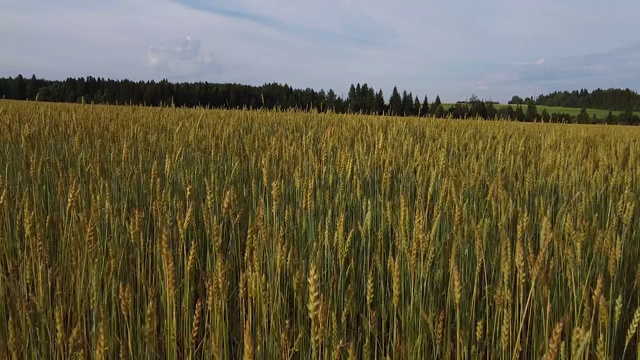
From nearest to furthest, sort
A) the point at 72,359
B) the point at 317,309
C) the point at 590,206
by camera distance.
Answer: the point at 317,309 < the point at 72,359 < the point at 590,206

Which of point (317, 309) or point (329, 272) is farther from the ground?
point (317, 309)

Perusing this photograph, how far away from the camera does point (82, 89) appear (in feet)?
93.2

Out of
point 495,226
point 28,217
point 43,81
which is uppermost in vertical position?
point 43,81

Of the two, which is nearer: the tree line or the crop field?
the crop field

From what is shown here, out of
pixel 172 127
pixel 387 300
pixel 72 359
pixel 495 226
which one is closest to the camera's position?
pixel 72 359

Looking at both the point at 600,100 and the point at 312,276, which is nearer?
the point at 312,276

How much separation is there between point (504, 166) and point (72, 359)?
2.27m

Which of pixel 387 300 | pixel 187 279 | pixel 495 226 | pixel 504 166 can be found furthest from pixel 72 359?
pixel 504 166

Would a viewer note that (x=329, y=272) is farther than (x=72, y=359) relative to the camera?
Yes

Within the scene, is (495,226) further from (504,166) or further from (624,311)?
(504,166)

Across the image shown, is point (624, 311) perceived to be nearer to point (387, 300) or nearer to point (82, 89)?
point (387, 300)

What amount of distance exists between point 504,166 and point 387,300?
1577 millimetres

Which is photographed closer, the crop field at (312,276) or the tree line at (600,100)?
the crop field at (312,276)

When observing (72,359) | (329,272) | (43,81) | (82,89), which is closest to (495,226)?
(329,272)
